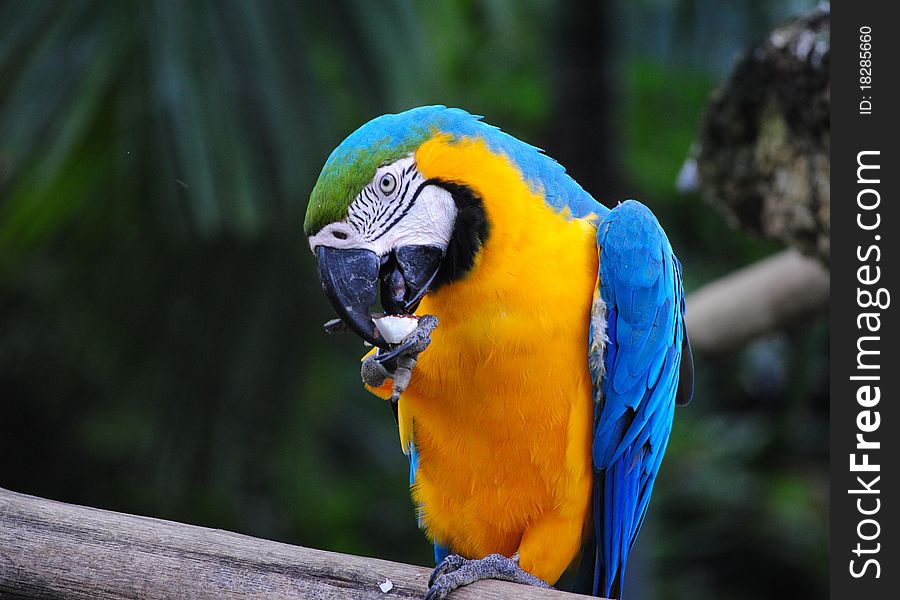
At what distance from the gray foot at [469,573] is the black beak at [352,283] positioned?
440mm

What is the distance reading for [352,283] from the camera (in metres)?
1.58

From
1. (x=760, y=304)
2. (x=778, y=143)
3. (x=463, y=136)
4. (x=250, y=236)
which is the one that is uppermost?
(x=778, y=143)

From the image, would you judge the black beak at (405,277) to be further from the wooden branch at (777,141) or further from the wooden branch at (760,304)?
the wooden branch at (760,304)

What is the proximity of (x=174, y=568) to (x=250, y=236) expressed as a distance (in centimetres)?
149

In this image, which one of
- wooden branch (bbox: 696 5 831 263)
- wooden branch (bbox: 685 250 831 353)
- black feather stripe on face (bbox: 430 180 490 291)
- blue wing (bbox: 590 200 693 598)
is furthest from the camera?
wooden branch (bbox: 685 250 831 353)

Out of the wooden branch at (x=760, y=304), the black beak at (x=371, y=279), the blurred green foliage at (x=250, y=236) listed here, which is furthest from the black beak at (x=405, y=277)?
the wooden branch at (x=760, y=304)

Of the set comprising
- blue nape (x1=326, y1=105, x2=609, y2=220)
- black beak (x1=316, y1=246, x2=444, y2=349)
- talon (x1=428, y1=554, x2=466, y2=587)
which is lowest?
talon (x1=428, y1=554, x2=466, y2=587)

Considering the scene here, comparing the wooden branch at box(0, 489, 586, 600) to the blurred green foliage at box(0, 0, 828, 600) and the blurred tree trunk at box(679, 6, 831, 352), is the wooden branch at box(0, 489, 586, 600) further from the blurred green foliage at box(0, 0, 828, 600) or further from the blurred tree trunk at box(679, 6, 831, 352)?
the blurred tree trunk at box(679, 6, 831, 352)

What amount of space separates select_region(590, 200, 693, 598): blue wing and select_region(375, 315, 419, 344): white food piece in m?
0.40

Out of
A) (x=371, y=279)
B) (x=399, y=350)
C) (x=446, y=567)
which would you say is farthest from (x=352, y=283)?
(x=446, y=567)

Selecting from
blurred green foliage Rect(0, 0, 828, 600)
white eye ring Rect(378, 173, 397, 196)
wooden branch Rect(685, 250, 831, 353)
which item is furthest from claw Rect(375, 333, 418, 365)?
wooden branch Rect(685, 250, 831, 353)

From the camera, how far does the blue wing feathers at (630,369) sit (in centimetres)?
181

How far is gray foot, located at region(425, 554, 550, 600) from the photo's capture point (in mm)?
1595

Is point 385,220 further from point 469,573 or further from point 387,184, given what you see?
point 469,573
